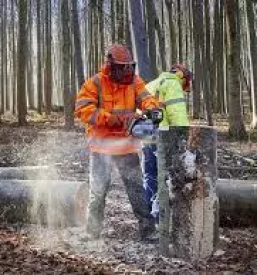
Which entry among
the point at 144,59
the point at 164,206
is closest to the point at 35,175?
the point at 164,206

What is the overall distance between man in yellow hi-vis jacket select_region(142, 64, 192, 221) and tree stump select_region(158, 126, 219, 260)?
41.6 inches

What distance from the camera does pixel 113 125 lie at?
5152 millimetres

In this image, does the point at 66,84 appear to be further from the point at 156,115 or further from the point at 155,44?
the point at 156,115

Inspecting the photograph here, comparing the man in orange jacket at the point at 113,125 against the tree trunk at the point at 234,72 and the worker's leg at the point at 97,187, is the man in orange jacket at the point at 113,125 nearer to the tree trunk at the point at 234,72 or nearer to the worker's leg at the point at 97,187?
the worker's leg at the point at 97,187

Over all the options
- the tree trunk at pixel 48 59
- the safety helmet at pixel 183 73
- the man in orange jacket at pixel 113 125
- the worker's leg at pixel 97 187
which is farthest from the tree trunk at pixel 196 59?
the worker's leg at pixel 97 187

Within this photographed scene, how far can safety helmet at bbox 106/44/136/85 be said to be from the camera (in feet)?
17.0

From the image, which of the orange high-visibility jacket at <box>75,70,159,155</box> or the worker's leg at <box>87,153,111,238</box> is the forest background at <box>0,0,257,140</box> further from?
the worker's leg at <box>87,153,111,238</box>

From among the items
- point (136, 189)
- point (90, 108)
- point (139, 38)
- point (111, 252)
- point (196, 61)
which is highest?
point (196, 61)

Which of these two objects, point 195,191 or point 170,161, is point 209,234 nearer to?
point 195,191

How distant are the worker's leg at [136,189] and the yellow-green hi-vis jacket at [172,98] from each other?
0.71 metres

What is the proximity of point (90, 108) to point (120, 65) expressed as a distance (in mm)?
503

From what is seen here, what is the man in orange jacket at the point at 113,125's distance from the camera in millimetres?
5172

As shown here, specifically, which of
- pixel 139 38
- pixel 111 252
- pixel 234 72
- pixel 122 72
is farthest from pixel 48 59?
pixel 111 252

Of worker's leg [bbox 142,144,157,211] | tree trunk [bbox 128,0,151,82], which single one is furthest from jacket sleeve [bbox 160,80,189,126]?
tree trunk [bbox 128,0,151,82]
